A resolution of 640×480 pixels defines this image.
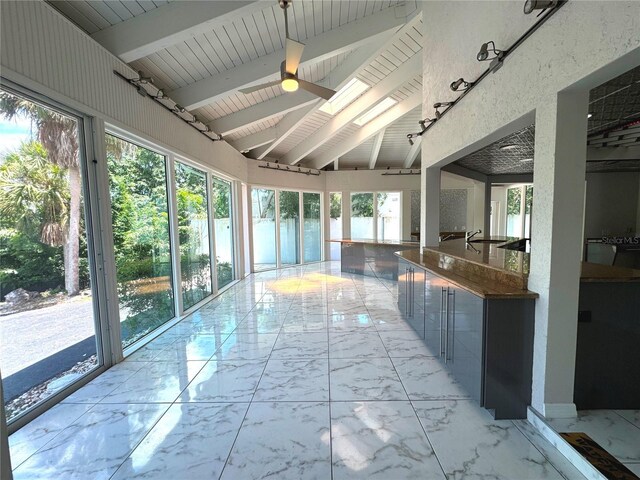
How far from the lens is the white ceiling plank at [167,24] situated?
8.57 ft

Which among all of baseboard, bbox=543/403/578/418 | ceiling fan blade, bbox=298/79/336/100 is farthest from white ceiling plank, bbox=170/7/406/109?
baseboard, bbox=543/403/578/418

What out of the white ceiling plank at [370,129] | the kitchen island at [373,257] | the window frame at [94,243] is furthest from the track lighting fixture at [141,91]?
the kitchen island at [373,257]

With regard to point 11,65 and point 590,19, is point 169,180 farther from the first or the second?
point 590,19

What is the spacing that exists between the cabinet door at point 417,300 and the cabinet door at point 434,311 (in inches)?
4.5

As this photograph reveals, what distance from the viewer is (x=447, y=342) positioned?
248cm

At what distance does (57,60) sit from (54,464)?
8.73ft

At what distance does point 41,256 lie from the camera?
85.3 inches

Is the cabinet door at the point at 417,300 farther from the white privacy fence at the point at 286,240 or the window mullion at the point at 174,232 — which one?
the white privacy fence at the point at 286,240

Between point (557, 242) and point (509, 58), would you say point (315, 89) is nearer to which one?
point (509, 58)

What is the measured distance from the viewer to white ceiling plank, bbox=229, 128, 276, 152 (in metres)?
6.36

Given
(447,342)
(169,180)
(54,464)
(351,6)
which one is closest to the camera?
(54,464)

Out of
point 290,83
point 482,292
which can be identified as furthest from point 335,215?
point 482,292

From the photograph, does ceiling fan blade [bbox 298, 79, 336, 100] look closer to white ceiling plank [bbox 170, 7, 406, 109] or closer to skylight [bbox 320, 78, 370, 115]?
white ceiling plank [bbox 170, 7, 406, 109]

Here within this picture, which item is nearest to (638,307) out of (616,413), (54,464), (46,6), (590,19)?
(616,413)
